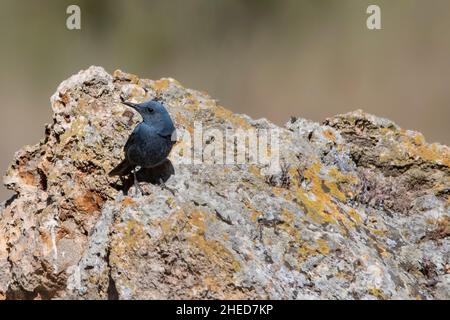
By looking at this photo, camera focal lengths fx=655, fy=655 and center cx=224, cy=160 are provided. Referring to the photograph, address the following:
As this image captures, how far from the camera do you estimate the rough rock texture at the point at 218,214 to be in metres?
5.51

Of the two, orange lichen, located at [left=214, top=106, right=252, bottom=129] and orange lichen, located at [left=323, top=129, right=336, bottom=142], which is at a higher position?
orange lichen, located at [left=214, top=106, right=252, bottom=129]

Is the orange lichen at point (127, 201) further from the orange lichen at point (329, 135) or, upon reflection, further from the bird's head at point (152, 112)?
the orange lichen at point (329, 135)

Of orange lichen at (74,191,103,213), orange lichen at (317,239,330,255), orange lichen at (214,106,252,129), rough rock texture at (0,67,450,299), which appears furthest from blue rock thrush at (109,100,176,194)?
orange lichen at (317,239,330,255)

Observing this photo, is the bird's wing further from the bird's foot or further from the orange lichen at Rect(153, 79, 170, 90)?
the orange lichen at Rect(153, 79, 170, 90)

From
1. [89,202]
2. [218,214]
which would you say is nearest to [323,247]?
[218,214]

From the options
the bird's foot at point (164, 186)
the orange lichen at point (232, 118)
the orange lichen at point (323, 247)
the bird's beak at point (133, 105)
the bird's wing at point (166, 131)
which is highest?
the bird's beak at point (133, 105)

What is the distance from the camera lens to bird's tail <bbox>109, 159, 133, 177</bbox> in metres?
6.54

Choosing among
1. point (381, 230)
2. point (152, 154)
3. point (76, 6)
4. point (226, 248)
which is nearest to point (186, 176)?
point (152, 154)

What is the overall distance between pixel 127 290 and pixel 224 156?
2014 millimetres

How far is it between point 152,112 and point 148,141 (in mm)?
375

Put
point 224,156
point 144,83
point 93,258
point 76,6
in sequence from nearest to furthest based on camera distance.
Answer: point 93,258, point 224,156, point 144,83, point 76,6

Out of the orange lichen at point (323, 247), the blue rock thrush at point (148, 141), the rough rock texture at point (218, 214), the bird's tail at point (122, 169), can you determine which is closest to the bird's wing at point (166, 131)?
the blue rock thrush at point (148, 141)

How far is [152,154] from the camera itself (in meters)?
6.43
